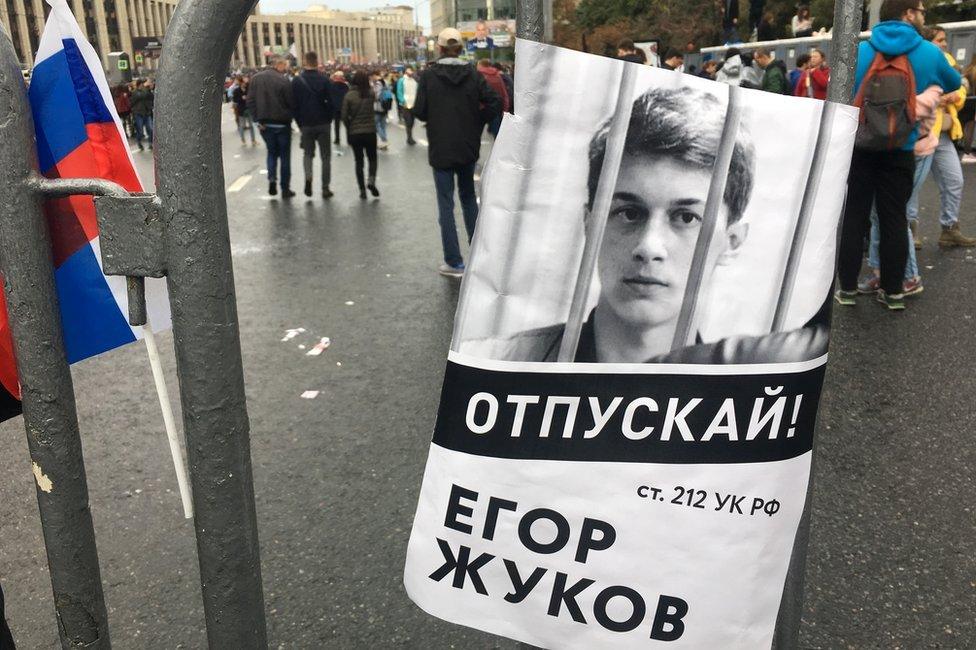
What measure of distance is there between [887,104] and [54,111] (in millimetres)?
4802

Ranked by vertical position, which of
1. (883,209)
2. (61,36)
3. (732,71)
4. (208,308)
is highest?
(61,36)

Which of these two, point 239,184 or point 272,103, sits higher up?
point 272,103

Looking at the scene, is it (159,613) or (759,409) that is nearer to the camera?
(759,409)

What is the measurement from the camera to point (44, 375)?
1.61 m

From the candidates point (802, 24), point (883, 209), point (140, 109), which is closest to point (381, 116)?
point (140, 109)

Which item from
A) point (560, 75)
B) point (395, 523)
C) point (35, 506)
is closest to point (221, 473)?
point (560, 75)

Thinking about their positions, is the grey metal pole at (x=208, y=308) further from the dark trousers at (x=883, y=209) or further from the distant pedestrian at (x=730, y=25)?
the distant pedestrian at (x=730, y=25)

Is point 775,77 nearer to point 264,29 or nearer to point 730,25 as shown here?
point 730,25

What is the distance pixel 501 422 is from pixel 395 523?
194cm

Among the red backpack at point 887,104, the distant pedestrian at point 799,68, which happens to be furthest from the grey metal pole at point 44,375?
the distant pedestrian at point 799,68

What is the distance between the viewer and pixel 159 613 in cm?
283

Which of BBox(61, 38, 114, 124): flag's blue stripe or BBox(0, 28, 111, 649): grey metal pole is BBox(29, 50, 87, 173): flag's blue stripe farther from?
BBox(0, 28, 111, 649): grey metal pole

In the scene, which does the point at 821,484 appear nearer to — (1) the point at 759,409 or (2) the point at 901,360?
(2) the point at 901,360

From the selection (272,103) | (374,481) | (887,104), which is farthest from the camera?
(272,103)
